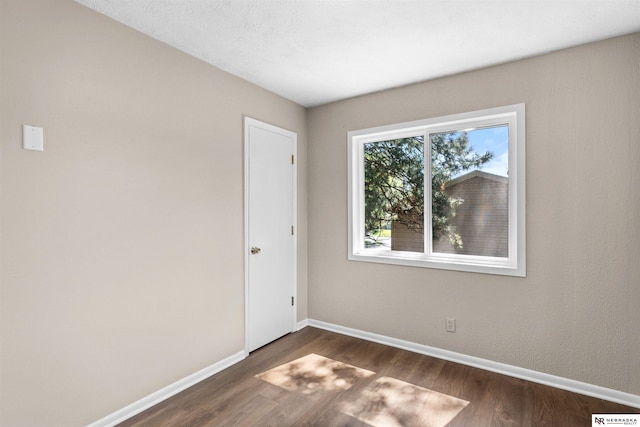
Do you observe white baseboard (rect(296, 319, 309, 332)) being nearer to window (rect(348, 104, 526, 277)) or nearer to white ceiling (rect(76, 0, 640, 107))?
window (rect(348, 104, 526, 277))

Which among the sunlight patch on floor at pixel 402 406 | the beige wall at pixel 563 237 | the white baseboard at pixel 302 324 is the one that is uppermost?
the beige wall at pixel 563 237

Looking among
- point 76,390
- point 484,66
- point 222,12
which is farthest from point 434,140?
point 76,390

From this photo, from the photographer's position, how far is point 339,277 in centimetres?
347

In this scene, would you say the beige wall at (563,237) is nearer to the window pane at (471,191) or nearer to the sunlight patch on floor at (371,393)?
the window pane at (471,191)

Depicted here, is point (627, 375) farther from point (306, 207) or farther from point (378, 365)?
point (306, 207)

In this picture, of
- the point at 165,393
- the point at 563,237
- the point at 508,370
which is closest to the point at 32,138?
the point at 165,393

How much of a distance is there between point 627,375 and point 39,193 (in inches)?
150

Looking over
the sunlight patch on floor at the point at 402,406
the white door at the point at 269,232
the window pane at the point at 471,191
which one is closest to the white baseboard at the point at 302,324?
the white door at the point at 269,232

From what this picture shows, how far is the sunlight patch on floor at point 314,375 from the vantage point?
2383 millimetres

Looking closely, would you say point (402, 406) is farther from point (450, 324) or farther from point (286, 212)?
point (286, 212)

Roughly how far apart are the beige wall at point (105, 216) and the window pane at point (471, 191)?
1.93 metres

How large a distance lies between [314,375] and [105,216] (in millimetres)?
1915

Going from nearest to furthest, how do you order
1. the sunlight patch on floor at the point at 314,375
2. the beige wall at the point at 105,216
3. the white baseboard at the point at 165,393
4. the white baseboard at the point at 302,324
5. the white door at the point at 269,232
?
the beige wall at the point at 105,216 < the white baseboard at the point at 165,393 < the sunlight patch on floor at the point at 314,375 < the white door at the point at 269,232 < the white baseboard at the point at 302,324

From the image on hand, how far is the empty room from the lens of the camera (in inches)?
68.4
